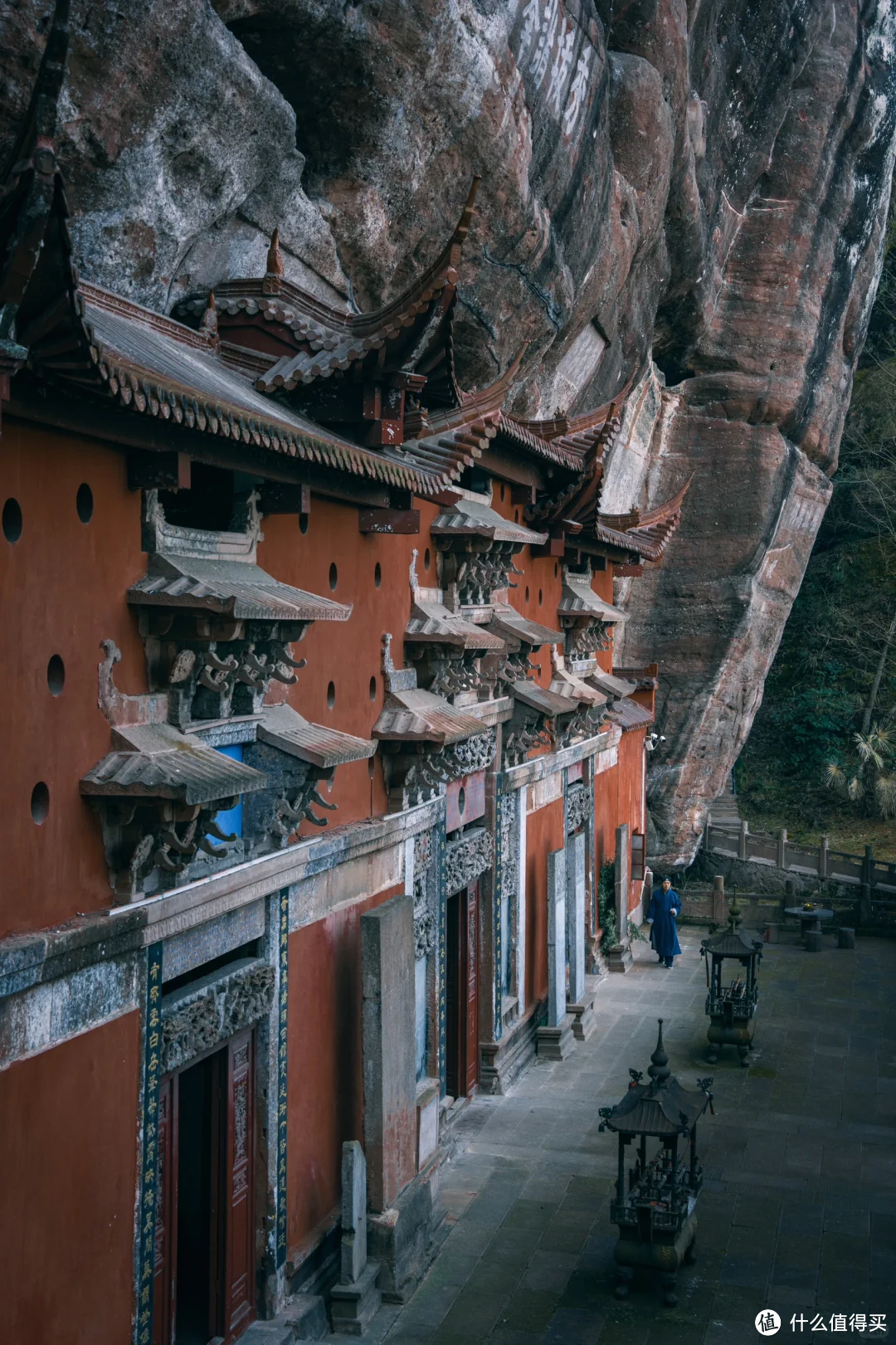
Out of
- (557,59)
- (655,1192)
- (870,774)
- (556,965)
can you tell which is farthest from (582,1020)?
(870,774)

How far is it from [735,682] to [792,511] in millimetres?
4020

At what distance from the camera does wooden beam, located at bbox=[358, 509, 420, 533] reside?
35.2 ft

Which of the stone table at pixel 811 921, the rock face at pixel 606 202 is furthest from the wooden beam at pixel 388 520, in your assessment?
the stone table at pixel 811 921

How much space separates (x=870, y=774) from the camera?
33781 mm

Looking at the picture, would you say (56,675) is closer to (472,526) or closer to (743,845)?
(472,526)

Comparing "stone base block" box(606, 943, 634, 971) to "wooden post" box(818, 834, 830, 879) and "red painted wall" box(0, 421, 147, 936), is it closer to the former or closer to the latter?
"wooden post" box(818, 834, 830, 879)

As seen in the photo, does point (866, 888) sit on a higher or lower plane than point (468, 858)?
lower

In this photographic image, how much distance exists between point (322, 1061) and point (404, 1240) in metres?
1.69

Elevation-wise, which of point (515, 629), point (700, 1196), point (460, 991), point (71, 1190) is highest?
point (515, 629)

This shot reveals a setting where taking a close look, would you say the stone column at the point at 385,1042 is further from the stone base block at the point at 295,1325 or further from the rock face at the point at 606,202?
the rock face at the point at 606,202

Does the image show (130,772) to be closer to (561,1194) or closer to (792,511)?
(561,1194)

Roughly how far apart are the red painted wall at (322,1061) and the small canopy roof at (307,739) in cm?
142

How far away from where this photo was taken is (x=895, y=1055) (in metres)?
17.5

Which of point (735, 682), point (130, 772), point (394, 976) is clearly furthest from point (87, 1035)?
point (735, 682)
